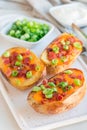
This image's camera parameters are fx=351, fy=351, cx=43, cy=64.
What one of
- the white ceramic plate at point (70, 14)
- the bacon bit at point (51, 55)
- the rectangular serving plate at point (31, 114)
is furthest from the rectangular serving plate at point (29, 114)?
the white ceramic plate at point (70, 14)

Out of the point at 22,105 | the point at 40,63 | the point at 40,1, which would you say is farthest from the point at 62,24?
the point at 22,105

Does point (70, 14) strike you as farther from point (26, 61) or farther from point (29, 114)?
point (29, 114)

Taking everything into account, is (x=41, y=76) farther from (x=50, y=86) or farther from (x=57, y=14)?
(x=57, y=14)

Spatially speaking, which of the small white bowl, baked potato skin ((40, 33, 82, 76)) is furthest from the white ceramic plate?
baked potato skin ((40, 33, 82, 76))

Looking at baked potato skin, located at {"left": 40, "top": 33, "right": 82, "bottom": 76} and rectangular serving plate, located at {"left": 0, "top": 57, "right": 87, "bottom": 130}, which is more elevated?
baked potato skin, located at {"left": 40, "top": 33, "right": 82, "bottom": 76}

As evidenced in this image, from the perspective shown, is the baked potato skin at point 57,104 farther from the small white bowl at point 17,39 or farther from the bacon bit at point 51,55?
the small white bowl at point 17,39

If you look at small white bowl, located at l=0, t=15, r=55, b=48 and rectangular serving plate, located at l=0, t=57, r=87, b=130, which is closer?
rectangular serving plate, located at l=0, t=57, r=87, b=130

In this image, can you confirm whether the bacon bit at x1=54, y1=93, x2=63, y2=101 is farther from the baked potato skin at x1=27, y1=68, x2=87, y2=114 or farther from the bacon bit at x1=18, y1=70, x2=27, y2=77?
the bacon bit at x1=18, y1=70, x2=27, y2=77
